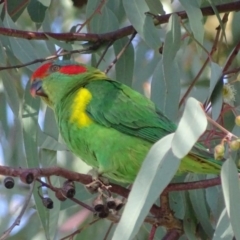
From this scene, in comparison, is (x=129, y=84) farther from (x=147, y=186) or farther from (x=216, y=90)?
(x=147, y=186)

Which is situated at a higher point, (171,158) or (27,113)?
(171,158)

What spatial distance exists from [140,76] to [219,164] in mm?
1181

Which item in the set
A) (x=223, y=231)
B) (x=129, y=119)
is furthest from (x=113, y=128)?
(x=223, y=231)

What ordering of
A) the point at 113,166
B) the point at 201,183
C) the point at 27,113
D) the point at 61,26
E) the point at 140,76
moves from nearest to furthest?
the point at 201,183
the point at 113,166
the point at 27,113
the point at 140,76
the point at 61,26

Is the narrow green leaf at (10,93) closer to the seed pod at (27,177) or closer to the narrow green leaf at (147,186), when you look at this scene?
the seed pod at (27,177)

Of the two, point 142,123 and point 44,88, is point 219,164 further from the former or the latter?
point 44,88

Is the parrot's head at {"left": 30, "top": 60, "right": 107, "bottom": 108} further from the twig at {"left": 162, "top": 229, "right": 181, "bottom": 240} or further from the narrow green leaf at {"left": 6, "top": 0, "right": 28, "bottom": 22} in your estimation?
the twig at {"left": 162, "top": 229, "right": 181, "bottom": 240}

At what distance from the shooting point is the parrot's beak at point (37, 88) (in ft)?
7.67

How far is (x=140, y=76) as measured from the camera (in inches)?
116

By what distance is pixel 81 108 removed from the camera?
2.13 metres

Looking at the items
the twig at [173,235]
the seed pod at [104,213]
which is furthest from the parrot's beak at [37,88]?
the seed pod at [104,213]

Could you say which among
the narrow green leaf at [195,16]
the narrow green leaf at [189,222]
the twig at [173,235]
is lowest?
the twig at [173,235]

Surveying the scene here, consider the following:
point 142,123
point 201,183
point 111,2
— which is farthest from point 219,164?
point 111,2

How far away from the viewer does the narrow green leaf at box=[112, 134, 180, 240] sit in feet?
4.39
